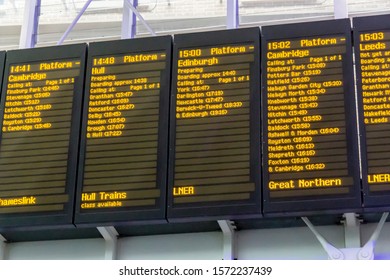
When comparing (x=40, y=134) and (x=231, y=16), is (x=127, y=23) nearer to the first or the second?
(x=231, y=16)

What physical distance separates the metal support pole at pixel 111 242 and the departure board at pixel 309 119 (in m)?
1.47

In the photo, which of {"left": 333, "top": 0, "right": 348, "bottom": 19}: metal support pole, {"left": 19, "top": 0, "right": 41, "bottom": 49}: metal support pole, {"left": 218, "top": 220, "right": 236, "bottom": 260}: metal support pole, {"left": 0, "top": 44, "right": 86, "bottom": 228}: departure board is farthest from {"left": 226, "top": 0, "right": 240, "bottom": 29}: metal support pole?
{"left": 19, "top": 0, "right": 41, "bottom": 49}: metal support pole

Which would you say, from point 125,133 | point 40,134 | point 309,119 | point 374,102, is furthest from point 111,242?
point 374,102

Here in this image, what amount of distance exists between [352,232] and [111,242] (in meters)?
2.06

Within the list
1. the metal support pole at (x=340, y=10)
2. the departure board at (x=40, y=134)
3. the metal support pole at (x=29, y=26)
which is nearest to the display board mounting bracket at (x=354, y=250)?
the metal support pole at (x=340, y=10)

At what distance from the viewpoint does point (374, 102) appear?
6340 millimetres

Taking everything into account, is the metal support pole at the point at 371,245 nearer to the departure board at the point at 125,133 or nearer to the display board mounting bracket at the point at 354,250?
the display board mounting bracket at the point at 354,250

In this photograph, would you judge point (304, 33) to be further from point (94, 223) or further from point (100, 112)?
point (94, 223)

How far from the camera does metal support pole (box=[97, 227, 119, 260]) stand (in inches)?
270

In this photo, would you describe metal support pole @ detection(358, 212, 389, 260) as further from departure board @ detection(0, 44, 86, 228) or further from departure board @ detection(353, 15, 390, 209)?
departure board @ detection(0, 44, 86, 228)

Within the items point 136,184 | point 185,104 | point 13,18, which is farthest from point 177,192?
point 13,18

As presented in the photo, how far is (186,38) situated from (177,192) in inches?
58.7

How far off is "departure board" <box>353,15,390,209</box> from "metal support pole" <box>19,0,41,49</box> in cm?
334
